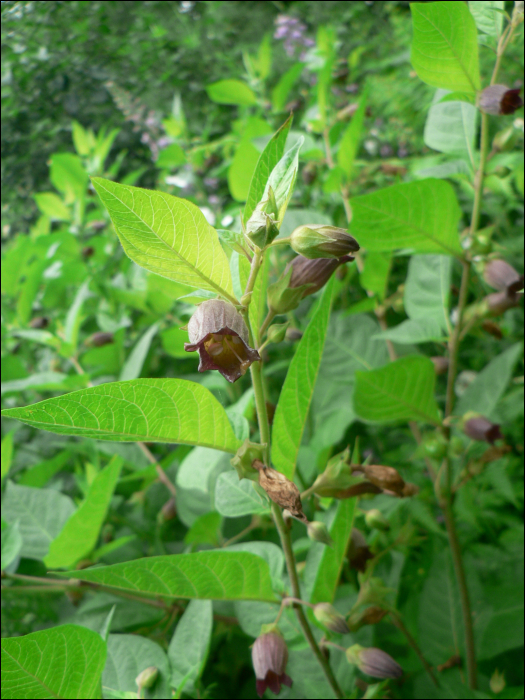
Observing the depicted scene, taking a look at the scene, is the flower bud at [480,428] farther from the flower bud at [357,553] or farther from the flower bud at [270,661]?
the flower bud at [270,661]

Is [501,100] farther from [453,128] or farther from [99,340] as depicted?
[99,340]

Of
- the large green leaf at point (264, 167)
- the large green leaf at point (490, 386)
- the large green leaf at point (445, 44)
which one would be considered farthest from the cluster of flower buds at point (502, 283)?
the large green leaf at point (264, 167)

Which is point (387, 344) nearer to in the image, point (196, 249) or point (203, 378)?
point (203, 378)

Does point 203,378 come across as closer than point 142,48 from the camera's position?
Yes

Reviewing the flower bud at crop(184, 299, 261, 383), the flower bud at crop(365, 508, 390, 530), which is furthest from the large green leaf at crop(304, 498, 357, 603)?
the flower bud at crop(184, 299, 261, 383)

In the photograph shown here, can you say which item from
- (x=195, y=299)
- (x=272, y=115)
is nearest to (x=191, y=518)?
(x=195, y=299)
